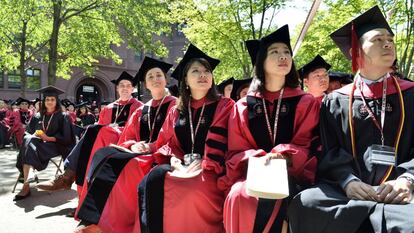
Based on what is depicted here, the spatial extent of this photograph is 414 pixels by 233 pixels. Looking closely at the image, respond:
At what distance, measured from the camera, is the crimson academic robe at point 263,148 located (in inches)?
105

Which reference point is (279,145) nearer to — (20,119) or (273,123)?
(273,123)

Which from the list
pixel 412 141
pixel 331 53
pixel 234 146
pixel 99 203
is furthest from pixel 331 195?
pixel 331 53

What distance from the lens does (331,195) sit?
2.44m

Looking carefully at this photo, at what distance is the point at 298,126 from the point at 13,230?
3.87 m

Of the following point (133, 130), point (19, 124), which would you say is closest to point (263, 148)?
point (133, 130)

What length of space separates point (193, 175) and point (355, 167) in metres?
1.35

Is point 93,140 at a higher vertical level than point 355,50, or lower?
lower

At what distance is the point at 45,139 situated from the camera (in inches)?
274

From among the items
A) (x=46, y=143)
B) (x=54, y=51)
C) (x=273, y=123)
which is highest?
(x=54, y=51)

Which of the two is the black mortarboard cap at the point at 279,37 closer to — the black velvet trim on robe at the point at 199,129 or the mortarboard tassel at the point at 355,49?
the mortarboard tassel at the point at 355,49

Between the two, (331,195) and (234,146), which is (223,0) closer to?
(234,146)

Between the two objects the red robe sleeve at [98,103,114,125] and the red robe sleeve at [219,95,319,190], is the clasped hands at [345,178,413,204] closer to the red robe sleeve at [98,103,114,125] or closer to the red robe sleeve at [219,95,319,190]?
the red robe sleeve at [219,95,319,190]

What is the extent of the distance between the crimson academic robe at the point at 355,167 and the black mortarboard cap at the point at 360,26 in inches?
16.2

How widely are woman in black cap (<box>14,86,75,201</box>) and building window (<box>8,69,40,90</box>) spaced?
2573 cm
